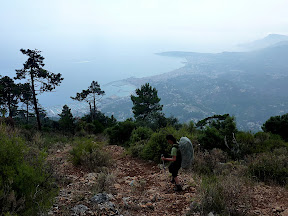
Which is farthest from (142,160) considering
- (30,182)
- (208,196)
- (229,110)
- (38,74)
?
(229,110)

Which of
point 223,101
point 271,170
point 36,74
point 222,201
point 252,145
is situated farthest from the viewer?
point 223,101

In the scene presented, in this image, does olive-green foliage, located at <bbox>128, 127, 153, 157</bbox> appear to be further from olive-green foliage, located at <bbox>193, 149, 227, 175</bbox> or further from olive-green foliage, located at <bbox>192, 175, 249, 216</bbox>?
olive-green foliage, located at <bbox>192, 175, 249, 216</bbox>

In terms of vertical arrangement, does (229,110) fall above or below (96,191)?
below

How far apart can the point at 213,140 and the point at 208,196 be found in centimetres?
562

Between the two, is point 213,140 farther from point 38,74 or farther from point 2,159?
point 38,74

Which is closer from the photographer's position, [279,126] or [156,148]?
[156,148]

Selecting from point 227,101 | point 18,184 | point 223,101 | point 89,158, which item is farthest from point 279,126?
point 227,101

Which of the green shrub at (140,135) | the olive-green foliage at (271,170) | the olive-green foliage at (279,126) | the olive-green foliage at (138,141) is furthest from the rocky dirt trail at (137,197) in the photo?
the olive-green foliage at (279,126)

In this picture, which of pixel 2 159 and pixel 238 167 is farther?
pixel 238 167

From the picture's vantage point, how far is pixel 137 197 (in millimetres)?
4398

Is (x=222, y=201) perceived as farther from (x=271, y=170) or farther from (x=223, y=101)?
(x=223, y=101)

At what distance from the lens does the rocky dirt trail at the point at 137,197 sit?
12.0 ft

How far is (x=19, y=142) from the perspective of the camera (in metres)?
3.12

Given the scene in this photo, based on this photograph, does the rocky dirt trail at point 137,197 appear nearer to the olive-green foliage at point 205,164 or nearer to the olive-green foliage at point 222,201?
the olive-green foliage at point 222,201
